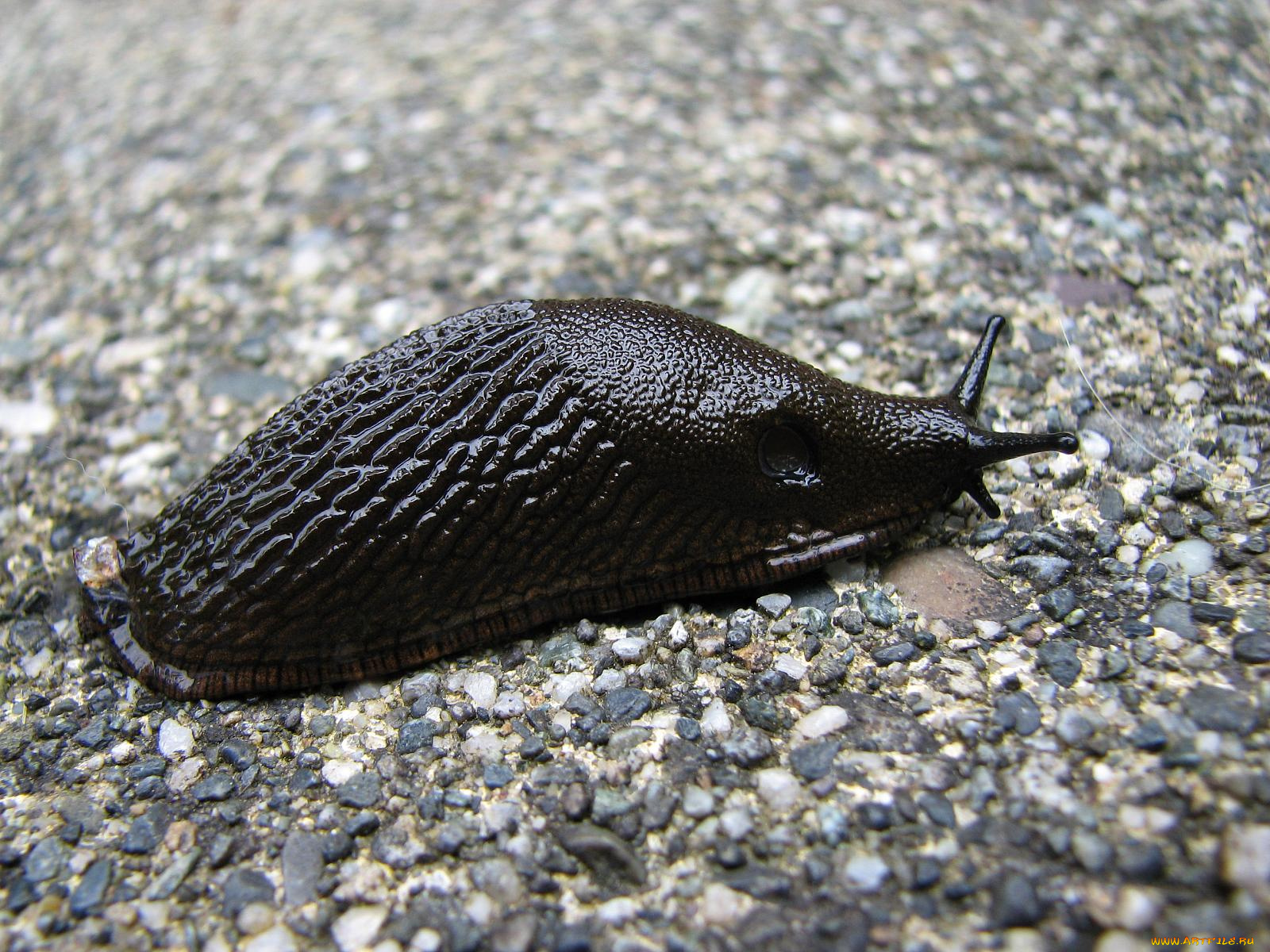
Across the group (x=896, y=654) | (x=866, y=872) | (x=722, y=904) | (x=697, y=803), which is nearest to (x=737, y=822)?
(x=697, y=803)

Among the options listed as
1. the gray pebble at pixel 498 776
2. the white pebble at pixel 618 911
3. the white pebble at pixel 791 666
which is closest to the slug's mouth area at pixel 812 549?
the white pebble at pixel 791 666

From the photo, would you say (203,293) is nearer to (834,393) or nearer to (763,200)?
(763,200)

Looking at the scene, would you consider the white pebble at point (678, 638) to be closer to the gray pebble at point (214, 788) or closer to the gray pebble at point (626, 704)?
the gray pebble at point (626, 704)

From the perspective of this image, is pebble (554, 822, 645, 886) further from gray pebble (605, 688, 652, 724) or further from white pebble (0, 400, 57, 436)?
white pebble (0, 400, 57, 436)

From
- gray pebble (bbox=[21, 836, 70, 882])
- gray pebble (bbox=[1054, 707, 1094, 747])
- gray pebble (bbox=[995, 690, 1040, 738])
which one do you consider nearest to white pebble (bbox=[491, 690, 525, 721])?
gray pebble (bbox=[21, 836, 70, 882])

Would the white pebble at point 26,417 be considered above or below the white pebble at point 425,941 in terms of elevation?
above

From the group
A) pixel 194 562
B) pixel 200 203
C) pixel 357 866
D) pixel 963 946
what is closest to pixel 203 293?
pixel 200 203
